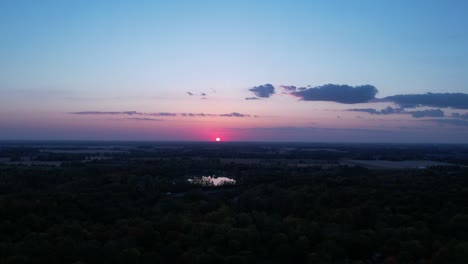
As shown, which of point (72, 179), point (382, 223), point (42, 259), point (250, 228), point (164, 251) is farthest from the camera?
point (72, 179)

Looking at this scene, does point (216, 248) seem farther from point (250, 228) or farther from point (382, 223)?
point (382, 223)

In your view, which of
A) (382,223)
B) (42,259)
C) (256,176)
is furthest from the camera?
(256,176)

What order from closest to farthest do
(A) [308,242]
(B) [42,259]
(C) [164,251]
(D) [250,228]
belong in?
1. (B) [42,259]
2. (C) [164,251]
3. (A) [308,242]
4. (D) [250,228]

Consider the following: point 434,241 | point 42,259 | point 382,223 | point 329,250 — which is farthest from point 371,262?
point 42,259

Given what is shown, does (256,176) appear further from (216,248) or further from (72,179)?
(216,248)

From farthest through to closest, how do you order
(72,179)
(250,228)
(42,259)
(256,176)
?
(256,176)
(72,179)
(250,228)
(42,259)

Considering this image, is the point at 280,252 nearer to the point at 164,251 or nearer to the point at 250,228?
the point at 250,228

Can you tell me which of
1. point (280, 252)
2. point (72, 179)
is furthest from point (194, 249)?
point (72, 179)

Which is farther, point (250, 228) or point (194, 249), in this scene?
point (250, 228)

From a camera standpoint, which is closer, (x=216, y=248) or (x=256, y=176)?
(x=216, y=248)
